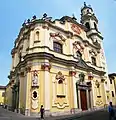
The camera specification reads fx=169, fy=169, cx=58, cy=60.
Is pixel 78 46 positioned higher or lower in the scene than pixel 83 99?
higher

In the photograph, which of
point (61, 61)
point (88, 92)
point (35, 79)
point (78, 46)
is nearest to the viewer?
point (35, 79)

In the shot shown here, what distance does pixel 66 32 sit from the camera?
25766 millimetres

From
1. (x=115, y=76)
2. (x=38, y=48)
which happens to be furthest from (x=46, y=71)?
(x=115, y=76)

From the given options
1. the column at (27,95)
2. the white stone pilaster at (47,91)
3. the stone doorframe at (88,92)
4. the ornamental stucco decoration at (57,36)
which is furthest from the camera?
the ornamental stucco decoration at (57,36)

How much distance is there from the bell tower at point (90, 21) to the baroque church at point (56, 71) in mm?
4504

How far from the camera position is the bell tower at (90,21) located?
34.1m

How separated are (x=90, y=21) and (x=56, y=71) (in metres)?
18.5

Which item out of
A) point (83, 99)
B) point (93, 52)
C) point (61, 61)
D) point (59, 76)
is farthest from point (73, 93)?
point (93, 52)

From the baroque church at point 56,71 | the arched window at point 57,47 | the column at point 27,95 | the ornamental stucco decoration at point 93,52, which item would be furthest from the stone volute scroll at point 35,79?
the ornamental stucco decoration at point 93,52

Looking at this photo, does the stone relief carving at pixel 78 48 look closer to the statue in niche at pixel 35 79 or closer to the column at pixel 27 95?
the statue in niche at pixel 35 79

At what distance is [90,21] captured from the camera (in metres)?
35.9

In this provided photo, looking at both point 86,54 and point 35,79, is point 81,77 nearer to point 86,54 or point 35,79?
point 86,54

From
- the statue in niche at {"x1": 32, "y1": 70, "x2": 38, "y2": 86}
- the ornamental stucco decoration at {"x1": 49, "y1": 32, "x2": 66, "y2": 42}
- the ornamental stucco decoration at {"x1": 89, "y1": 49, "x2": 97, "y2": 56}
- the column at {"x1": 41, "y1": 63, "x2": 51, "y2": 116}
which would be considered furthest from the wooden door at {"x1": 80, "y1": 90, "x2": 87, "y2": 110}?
the ornamental stucco decoration at {"x1": 89, "y1": 49, "x2": 97, "y2": 56}

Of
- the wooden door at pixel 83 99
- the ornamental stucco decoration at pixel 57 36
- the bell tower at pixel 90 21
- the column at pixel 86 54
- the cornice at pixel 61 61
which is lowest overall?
the wooden door at pixel 83 99
